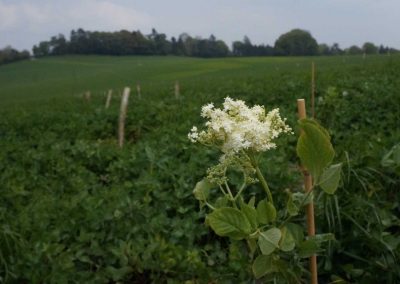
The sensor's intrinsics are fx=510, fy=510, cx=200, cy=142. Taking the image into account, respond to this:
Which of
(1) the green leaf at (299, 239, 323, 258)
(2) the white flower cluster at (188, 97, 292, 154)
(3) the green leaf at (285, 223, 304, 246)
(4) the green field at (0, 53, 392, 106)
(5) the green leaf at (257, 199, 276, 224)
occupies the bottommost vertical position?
(4) the green field at (0, 53, 392, 106)

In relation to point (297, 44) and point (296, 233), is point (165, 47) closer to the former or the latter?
point (297, 44)

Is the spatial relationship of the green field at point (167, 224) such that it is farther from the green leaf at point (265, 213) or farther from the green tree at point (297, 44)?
the green tree at point (297, 44)

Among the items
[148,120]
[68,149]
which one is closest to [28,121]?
[148,120]

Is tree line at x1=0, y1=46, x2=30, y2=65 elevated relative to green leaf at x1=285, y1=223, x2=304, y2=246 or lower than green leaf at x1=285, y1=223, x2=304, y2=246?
lower

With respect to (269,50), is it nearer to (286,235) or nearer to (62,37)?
(62,37)

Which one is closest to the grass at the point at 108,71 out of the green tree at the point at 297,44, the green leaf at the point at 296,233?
the green tree at the point at 297,44

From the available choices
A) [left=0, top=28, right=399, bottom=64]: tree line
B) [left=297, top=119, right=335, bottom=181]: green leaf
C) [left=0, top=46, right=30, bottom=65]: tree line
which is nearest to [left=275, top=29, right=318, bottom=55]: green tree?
[left=0, top=28, right=399, bottom=64]: tree line

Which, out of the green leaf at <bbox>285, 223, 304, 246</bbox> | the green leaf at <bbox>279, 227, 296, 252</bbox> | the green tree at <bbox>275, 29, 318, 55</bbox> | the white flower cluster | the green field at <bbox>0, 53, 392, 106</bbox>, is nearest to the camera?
the white flower cluster

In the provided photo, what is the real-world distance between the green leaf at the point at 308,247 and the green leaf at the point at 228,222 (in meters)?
0.23

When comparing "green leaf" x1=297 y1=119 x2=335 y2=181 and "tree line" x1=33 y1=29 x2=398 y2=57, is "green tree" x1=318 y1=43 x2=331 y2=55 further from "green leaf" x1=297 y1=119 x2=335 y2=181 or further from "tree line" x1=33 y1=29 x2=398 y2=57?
"green leaf" x1=297 y1=119 x2=335 y2=181

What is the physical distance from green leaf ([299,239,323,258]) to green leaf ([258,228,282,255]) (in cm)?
19

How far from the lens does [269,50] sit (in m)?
69.9

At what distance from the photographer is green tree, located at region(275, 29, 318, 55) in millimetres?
66312

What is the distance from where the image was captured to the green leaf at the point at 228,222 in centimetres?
118
